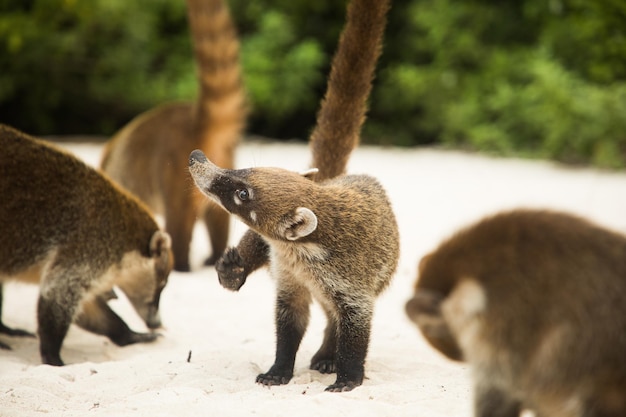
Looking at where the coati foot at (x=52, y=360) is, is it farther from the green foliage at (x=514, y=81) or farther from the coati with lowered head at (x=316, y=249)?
the green foliage at (x=514, y=81)

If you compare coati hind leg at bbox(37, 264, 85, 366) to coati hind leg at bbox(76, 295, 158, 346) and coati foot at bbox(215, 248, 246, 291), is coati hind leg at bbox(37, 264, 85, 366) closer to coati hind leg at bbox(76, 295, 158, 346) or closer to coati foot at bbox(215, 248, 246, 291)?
coati hind leg at bbox(76, 295, 158, 346)

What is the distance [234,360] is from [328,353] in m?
0.47

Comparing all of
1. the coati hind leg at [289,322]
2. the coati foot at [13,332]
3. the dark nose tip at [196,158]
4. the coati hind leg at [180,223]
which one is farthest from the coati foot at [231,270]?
the coati hind leg at [180,223]

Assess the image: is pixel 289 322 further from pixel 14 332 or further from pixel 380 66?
pixel 380 66

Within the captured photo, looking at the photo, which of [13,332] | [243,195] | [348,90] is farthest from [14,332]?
[348,90]

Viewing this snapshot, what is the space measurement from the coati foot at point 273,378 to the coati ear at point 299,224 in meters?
0.66

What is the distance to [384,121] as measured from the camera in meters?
13.3

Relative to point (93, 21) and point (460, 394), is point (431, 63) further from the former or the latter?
point (460, 394)

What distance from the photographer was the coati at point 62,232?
13.8 ft

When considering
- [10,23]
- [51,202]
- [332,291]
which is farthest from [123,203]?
[10,23]

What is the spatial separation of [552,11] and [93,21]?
671 centimetres

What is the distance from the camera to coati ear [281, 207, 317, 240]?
331cm

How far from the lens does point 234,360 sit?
3947mm

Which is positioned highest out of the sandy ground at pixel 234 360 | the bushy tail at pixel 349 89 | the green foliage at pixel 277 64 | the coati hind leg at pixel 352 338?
the green foliage at pixel 277 64
